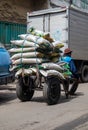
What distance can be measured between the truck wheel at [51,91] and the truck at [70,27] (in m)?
6.15

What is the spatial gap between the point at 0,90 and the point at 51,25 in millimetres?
4795

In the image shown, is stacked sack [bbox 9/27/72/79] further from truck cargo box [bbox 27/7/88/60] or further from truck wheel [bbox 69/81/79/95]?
truck cargo box [bbox 27/7/88/60]

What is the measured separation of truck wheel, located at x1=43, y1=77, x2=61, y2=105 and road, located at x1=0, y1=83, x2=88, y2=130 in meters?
0.18

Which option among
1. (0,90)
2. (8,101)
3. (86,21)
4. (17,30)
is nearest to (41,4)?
(17,30)

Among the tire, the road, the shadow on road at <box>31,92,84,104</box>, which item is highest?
the tire

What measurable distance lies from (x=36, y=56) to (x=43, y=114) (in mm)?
2029

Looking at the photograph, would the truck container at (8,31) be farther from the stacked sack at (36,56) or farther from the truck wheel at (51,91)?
the truck wheel at (51,91)

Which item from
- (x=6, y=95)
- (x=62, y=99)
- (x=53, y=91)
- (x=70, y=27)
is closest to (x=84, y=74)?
(x=70, y=27)

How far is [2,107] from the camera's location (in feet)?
35.4

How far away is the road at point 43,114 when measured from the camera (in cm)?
820

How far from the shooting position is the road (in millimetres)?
8203

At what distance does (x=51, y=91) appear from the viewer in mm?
10859

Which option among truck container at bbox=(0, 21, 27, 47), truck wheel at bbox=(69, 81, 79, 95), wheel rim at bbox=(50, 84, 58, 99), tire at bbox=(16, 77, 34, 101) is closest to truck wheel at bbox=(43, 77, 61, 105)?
wheel rim at bbox=(50, 84, 58, 99)

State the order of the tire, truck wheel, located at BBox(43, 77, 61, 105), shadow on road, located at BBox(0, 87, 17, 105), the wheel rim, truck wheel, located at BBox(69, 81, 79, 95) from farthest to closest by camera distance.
Answer: truck wheel, located at BBox(69, 81, 79, 95) → shadow on road, located at BBox(0, 87, 17, 105) → the tire → the wheel rim → truck wheel, located at BBox(43, 77, 61, 105)
